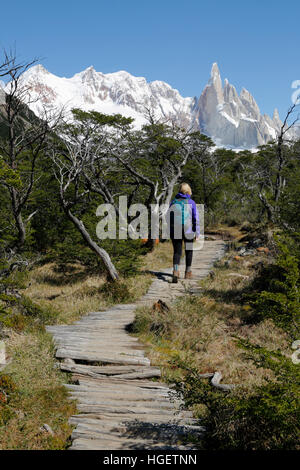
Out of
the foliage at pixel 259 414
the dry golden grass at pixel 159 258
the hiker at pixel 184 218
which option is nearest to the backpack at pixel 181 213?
the hiker at pixel 184 218

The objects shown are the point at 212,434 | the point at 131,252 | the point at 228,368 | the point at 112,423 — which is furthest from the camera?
the point at 131,252

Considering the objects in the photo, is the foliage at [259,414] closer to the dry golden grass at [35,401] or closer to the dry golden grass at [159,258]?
the dry golden grass at [35,401]

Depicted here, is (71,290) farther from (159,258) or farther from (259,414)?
(259,414)

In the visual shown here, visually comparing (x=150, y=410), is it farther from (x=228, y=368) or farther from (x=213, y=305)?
(x=213, y=305)

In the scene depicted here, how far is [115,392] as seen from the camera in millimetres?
4191

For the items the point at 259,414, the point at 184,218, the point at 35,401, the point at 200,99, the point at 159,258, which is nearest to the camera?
the point at 259,414

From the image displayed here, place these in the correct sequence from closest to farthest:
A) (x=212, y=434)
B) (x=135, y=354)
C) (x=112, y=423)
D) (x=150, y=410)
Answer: (x=212, y=434)
(x=112, y=423)
(x=150, y=410)
(x=135, y=354)

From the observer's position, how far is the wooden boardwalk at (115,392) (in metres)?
3.25

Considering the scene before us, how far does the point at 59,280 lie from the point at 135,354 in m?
8.28

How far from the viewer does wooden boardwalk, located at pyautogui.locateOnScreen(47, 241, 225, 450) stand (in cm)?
325

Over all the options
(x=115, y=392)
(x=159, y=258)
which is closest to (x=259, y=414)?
(x=115, y=392)

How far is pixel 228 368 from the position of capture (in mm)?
4645

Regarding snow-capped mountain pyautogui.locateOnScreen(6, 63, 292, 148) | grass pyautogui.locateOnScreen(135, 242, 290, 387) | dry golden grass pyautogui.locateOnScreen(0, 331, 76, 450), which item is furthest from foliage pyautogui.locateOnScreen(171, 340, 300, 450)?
snow-capped mountain pyautogui.locateOnScreen(6, 63, 292, 148)
